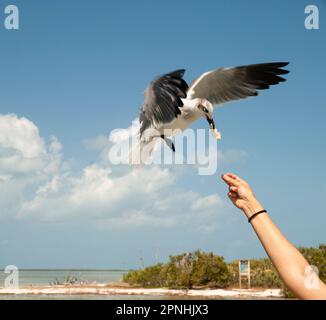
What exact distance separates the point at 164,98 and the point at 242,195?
1.43 meters

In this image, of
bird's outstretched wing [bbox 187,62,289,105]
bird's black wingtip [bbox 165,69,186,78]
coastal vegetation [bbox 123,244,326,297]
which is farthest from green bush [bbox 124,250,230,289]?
bird's black wingtip [bbox 165,69,186,78]

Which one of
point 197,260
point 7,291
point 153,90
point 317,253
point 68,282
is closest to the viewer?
point 153,90

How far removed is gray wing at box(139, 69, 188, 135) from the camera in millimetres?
2094

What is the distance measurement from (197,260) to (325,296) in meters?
12.4

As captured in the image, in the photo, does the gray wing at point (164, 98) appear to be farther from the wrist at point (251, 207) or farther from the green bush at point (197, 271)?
the green bush at point (197, 271)

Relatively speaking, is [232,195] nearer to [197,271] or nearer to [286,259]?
[286,259]

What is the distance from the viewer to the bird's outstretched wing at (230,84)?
3.15m

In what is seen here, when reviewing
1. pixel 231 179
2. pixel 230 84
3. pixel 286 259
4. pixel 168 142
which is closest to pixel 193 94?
pixel 230 84

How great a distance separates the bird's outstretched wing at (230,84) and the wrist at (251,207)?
2.37m

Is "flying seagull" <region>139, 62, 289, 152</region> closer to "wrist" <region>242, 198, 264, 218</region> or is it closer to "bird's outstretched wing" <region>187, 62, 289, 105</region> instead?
"bird's outstretched wing" <region>187, 62, 289, 105</region>

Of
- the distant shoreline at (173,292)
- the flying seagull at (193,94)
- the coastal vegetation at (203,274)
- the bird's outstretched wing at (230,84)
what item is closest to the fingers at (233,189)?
the flying seagull at (193,94)

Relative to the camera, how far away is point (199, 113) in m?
2.60
